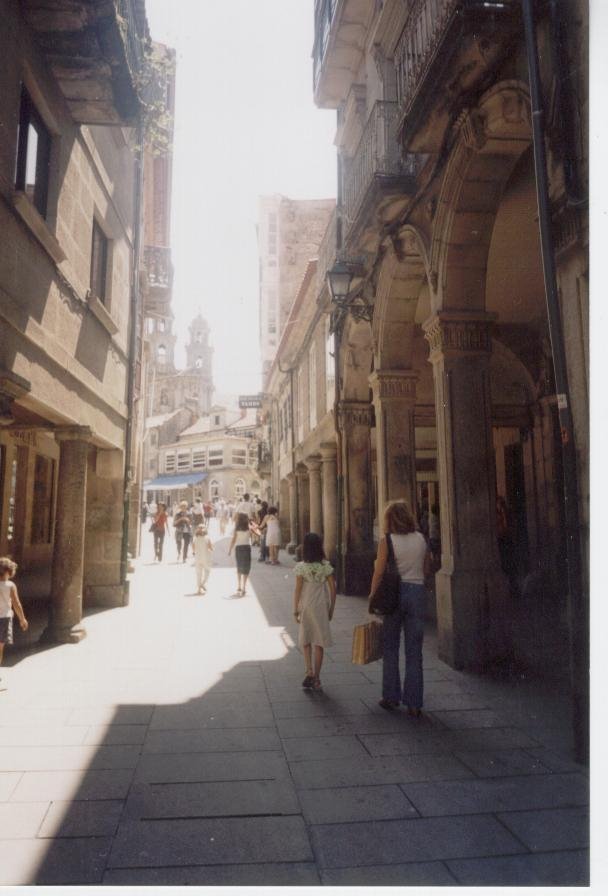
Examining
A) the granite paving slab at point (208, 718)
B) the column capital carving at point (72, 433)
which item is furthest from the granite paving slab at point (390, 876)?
the column capital carving at point (72, 433)

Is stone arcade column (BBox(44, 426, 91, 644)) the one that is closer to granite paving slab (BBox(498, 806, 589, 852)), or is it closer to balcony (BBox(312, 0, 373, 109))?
granite paving slab (BBox(498, 806, 589, 852))

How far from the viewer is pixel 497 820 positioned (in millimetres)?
3098

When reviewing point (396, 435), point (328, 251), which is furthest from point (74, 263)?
point (328, 251)

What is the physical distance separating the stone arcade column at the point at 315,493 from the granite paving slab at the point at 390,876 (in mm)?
13580

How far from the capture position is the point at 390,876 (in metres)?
2.67

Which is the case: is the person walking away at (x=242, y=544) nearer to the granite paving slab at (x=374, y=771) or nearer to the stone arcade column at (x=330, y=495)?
the stone arcade column at (x=330, y=495)

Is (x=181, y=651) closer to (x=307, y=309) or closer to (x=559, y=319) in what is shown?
(x=559, y=319)

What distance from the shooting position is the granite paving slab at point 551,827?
286 cm

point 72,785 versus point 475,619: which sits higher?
point 475,619

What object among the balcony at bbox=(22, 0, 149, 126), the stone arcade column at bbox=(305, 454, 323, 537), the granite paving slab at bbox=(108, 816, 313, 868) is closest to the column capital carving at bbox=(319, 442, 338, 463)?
the stone arcade column at bbox=(305, 454, 323, 537)

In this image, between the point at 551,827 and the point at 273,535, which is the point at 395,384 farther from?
the point at 273,535

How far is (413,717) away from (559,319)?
3110 mm

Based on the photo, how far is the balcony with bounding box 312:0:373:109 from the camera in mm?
10625

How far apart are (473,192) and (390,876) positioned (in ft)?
19.5
